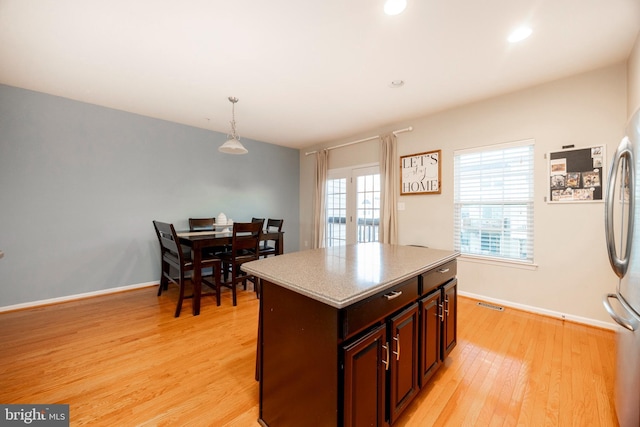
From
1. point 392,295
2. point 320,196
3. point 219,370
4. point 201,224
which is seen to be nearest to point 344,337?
point 392,295

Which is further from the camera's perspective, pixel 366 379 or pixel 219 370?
pixel 219 370

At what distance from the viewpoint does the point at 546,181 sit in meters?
2.70

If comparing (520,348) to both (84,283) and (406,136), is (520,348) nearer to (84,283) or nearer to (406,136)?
(406,136)

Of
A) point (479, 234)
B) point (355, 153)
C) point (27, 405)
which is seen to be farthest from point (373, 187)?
Answer: point (27, 405)

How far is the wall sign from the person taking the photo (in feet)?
11.6

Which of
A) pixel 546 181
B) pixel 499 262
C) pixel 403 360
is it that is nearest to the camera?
pixel 403 360

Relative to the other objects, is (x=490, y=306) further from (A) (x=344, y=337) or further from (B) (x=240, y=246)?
(B) (x=240, y=246)

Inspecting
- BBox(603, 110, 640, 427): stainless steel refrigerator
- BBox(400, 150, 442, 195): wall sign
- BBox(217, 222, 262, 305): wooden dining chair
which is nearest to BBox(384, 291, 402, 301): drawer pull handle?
BBox(603, 110, 640, 427): stainless steel refrigerator

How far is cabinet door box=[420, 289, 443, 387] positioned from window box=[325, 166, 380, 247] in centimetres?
274

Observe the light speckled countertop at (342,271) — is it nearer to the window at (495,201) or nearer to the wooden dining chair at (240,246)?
the wooden dining chair at (240,246)

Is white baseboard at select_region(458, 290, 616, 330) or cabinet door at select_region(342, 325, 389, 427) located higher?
cabinet door at select_region(342, 325, 389, 427)

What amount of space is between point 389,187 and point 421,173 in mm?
544

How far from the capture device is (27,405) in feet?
4.85

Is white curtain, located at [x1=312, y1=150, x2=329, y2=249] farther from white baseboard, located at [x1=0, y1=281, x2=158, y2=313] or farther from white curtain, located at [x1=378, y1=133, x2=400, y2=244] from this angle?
white baseboard, located at [x1=0, y1=281, x2=158, y2=313]
